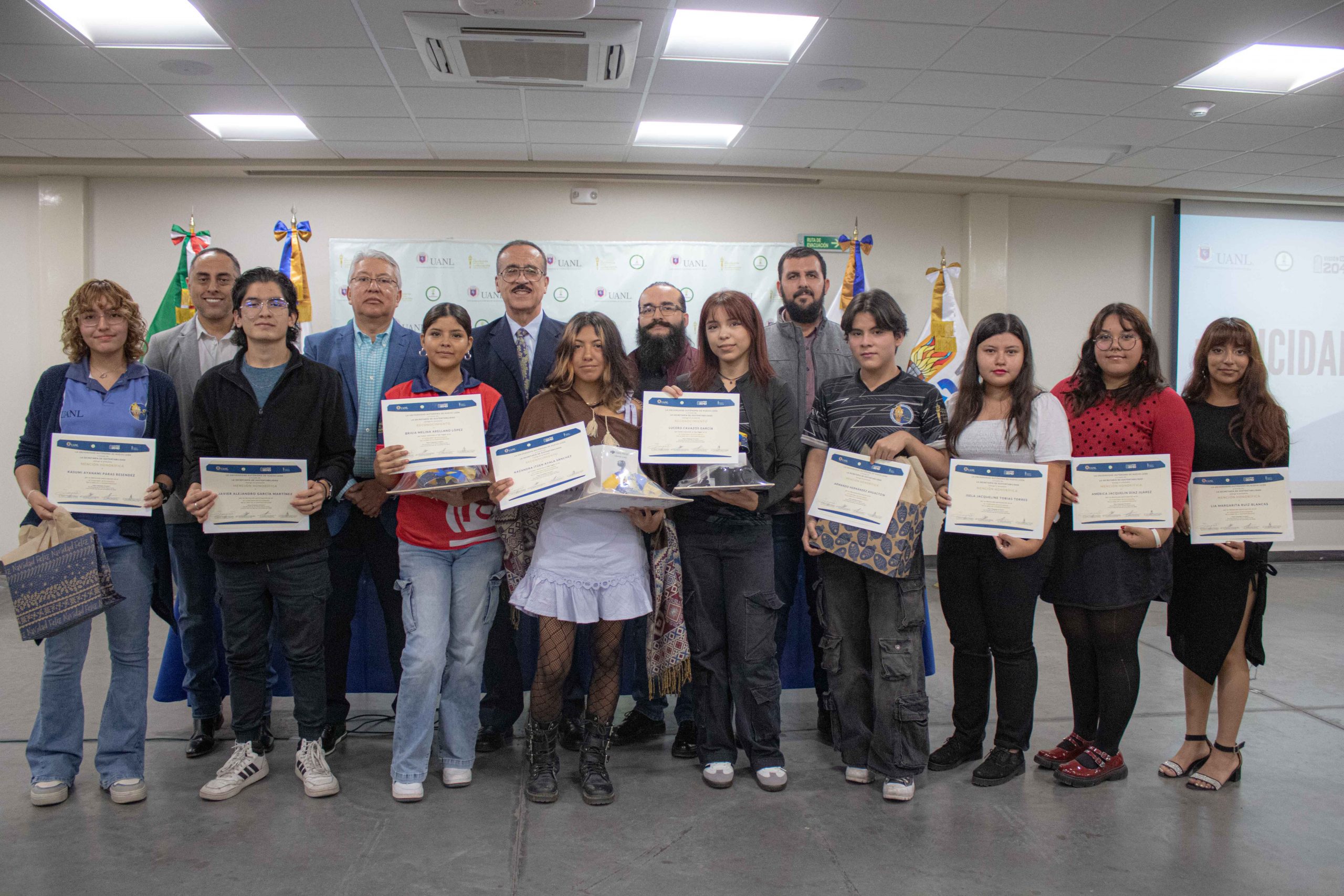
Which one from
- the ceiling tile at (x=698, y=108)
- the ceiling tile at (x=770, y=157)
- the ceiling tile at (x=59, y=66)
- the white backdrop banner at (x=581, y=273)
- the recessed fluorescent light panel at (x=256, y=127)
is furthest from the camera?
the white backdrop banner at (x=581, y=273)

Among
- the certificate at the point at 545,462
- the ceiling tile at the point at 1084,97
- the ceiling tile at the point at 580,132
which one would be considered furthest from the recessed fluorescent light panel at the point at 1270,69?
the certificate at the point at 545,462

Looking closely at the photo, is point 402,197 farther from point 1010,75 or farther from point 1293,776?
point 1293,776

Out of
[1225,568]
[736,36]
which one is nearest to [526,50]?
[736,36]

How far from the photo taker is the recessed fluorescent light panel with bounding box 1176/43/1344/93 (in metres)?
4.37

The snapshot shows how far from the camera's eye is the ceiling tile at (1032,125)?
16.6ft

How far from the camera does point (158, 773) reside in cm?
272

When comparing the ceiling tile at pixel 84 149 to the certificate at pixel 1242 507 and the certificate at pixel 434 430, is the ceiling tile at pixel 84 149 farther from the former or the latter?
the certificate at pixel 1242 507

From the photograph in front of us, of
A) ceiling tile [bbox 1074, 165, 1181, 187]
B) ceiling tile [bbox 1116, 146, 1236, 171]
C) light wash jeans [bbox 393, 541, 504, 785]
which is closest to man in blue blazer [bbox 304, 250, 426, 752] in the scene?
light wash jeans [bbox 393, 541, 504, 785]

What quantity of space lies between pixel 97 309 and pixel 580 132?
142 inches

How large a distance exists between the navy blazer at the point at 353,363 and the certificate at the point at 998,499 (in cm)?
181

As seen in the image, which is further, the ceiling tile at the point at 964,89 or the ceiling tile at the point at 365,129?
the ceiling tile at the point at 365,129

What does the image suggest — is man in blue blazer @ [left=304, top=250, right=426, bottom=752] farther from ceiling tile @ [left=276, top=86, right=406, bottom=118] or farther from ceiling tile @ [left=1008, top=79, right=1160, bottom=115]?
ceiling tile @ [left=1008, top=79, right=1160, bottom=115]

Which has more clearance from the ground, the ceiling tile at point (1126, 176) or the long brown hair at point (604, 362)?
the ceiling tile at point (1126, 176)

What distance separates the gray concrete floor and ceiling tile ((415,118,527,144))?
385 centimetres
